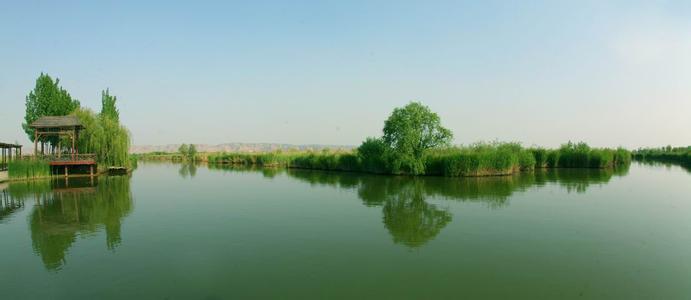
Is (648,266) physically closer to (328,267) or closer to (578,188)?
Result: (328,267)

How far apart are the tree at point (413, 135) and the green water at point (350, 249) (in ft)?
48.2

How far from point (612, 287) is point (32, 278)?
10470 millimetres

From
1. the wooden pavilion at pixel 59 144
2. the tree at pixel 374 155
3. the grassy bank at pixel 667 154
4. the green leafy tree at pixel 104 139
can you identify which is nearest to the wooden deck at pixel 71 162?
the wooden pavilion at pixel 59 144

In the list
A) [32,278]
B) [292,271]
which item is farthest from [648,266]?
[32,278]

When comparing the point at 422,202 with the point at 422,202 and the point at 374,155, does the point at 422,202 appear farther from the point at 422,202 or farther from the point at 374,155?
the point at 374,155

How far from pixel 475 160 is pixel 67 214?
83.0 ft

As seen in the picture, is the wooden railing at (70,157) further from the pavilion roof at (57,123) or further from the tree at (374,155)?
the tree at (374,155)

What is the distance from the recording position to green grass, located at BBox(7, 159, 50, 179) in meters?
28.2

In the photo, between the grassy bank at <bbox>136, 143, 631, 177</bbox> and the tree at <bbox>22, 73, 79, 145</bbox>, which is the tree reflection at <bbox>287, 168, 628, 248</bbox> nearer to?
the grassy bank at <bbox>136, 143, 631, 177</bbox>

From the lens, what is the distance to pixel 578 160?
4466cm

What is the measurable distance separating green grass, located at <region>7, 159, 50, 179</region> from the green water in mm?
12920

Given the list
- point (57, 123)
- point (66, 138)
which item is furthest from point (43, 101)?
point (57, 123)

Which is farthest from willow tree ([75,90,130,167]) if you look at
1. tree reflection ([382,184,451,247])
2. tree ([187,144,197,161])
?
tree ([187,144,197,161])

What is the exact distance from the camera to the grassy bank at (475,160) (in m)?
31.1
